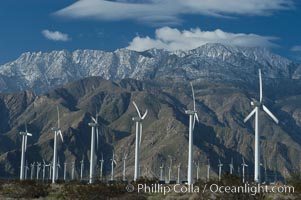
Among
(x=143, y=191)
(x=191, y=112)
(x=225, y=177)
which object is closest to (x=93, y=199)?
(x=143, y=191)

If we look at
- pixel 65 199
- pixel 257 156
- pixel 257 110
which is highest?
pixel 257 110

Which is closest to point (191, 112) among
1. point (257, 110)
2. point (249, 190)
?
point (257, 110)

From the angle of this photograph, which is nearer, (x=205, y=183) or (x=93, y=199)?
(x=205, y=183)

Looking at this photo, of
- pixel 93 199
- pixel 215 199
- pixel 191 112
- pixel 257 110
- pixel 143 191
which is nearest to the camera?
pixel 215 199

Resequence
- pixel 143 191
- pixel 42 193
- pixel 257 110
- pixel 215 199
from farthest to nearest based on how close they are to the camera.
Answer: pixel 257 110 < pixel 42 193 < pixel 143 191 < pixel 215 199

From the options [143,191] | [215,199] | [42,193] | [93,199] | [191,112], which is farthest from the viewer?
[191,112]

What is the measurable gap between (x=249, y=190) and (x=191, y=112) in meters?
46.2

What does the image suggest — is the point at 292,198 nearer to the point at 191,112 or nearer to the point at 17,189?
the point at 17,189

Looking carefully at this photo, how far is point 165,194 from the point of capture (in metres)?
60.9

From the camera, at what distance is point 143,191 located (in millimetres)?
58875

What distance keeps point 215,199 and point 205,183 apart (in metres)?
5.25

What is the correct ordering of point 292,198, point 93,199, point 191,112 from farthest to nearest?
point 191,112, point 93,199, point 292,198

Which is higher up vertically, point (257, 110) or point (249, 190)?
point (257, 110)

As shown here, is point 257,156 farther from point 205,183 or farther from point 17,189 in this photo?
point 17,189
